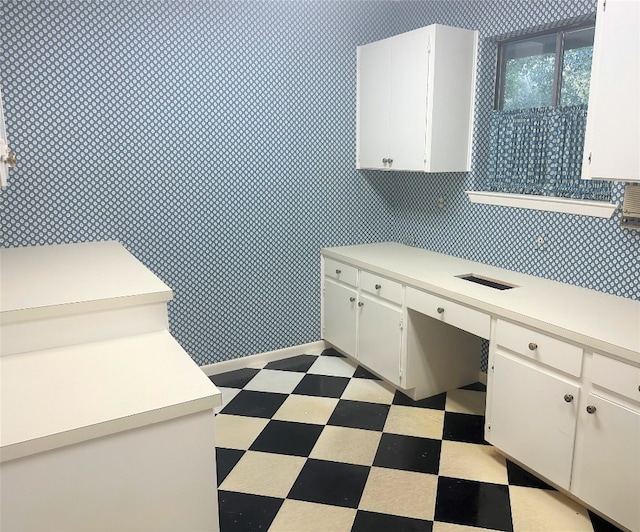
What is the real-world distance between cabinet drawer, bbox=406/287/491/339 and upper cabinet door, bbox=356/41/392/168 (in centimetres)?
104

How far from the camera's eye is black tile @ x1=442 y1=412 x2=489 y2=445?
106 inches

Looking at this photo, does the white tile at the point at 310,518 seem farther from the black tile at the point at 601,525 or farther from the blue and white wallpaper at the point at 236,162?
the blue and white wallpaper at the point at 236,162

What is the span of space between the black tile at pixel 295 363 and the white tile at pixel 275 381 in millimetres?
60

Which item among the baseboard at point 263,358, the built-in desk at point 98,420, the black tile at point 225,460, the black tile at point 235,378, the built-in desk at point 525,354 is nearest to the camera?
the built-in desk at point 98,420

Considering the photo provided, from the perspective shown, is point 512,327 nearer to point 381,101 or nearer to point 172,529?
point 172,529

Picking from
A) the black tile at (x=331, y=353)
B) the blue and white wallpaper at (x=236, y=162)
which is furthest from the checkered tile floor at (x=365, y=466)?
the blue and white wallpaper at (x=236, y=162)

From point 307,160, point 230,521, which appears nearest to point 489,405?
point 230,521

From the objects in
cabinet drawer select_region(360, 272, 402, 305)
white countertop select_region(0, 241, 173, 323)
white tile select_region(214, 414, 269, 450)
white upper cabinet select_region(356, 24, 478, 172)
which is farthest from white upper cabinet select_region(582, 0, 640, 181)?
white tile select_region(214, 414, 269, 450)

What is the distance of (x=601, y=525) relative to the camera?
2.08 meters

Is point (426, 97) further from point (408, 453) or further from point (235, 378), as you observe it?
point (235, 378)

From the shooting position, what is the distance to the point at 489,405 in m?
2.48

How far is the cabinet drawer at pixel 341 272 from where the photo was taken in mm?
3417

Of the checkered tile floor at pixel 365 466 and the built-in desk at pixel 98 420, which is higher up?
the built-in desk at pixel 98 420

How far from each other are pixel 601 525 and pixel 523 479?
0.36 metres
